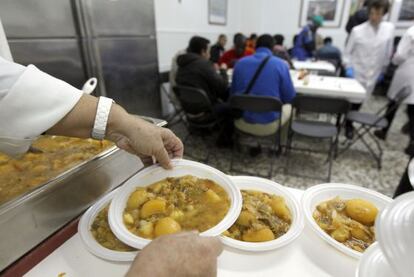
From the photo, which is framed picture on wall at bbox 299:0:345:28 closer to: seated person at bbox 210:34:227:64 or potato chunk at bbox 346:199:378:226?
seated person at bbox 210:34:227:64

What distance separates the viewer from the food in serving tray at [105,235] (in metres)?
0.73

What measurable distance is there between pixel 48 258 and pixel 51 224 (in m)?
0.10

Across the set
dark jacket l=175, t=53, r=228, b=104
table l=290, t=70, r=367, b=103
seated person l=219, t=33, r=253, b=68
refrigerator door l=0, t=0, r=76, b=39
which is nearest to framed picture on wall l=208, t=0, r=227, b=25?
seated person l=219, t=33, r=253, b=68

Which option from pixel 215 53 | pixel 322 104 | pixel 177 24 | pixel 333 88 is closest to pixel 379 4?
pixel 333 88

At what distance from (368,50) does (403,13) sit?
4.40m

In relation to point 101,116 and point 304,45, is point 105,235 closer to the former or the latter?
point 101,116

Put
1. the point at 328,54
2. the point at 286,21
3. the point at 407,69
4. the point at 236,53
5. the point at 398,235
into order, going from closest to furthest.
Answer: the point at 398,235 < the point at 407,69 < the point at 236,53 < the point at 328,54 < the point at 286,21

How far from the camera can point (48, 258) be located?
0.75 metres

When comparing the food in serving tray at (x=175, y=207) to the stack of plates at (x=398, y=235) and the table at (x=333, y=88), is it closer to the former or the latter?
the stack of plates at (x=398, y=235)

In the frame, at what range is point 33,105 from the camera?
67 centimetres

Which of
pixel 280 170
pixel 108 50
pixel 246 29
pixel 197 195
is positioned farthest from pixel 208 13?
pixel 197 195

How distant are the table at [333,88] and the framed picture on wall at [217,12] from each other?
3.41 metres

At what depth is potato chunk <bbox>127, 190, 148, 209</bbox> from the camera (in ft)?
2.67

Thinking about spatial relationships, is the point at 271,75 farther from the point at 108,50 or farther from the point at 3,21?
the point at 3,21
